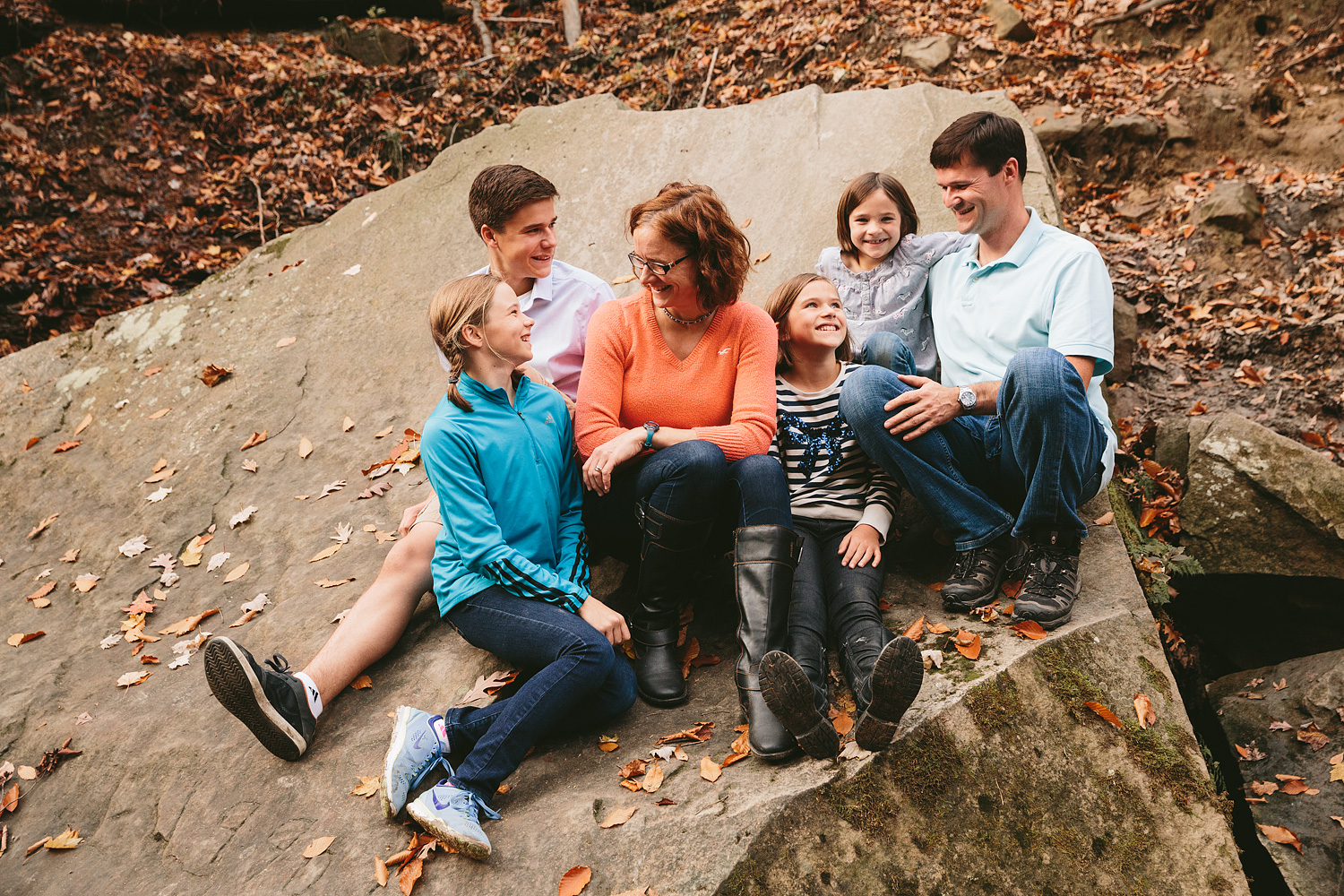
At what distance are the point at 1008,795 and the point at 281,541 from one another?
11.7 ft

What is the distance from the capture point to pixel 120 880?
9.00 feet

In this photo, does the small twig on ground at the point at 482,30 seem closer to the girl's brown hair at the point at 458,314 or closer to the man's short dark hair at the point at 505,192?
the man's short dark hair at the point at 505,192

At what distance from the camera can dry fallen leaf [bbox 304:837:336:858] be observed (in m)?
2.58

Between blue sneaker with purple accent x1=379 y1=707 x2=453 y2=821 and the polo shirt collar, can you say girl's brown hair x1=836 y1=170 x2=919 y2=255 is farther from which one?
blue sneaker with purple accent x1=379 y1=707 x2=453 y2=821

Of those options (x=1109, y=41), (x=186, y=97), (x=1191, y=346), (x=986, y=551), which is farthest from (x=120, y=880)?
(x=1109, y=41)

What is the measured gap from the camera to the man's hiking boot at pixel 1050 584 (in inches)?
108

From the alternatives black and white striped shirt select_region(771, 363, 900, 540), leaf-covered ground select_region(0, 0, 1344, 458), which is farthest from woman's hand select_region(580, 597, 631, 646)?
leaf-covered ground select_region(0, 0, 1344, 458)

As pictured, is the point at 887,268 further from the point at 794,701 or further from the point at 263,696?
the point at 263,696

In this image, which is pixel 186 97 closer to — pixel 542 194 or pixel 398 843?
pixel 542 194

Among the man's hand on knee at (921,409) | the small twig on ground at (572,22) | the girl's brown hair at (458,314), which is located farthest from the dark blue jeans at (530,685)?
the small twig on ground at (572,22)

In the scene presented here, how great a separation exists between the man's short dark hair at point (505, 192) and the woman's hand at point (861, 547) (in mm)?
1872

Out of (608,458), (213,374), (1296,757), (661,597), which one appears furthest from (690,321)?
(213,374)

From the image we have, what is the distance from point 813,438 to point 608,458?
0.86 metres

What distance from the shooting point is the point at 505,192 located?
3.42 metres
